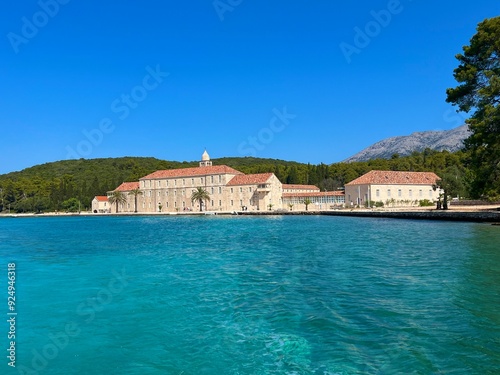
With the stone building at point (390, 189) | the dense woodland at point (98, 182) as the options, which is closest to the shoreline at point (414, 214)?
the stone building at point (390, 189)

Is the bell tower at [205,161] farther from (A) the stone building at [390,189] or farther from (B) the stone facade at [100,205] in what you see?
(A) the stone building at [390,189]

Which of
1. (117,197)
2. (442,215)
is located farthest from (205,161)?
(442,215)

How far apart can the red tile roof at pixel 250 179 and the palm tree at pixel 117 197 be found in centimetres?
2542

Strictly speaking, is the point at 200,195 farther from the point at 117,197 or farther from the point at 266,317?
the point at 266,317

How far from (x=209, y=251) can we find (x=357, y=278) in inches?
366

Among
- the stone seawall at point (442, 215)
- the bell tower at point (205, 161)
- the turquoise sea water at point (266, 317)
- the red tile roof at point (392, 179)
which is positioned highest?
the bell tower at point (205, 161)

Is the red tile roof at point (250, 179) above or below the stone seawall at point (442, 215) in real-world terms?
above

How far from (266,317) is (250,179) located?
212 feet

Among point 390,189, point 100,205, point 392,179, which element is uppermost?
point 392,179

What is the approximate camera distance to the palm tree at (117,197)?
8697 cm

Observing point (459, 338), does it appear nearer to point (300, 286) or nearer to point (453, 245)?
point (300, 286)

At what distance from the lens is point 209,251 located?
19219mm

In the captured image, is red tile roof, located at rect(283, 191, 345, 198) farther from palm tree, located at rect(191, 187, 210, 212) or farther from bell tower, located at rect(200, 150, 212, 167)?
bell tower, located at rect(200, 150, 212, 167)

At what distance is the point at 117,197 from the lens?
287 feet
